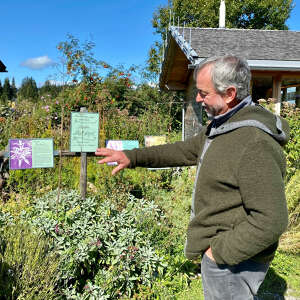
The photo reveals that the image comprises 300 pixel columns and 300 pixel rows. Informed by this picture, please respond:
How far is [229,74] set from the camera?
136 centimetres

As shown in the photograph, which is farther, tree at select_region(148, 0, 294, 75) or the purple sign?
tree at select_region(148, 0, 294, 75)

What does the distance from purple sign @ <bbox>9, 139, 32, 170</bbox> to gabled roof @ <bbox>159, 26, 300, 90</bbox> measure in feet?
11.6

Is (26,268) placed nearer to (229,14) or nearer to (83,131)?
(83,131)

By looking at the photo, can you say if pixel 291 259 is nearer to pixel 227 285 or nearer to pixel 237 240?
pixel 227 285

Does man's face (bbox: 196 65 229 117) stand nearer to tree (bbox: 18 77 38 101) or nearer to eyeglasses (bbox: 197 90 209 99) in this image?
eyeglasses (bbox: 197 90 209 99)

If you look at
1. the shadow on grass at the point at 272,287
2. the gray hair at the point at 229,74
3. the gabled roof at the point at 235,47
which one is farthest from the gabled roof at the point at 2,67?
the gray hair at the point at 229,74

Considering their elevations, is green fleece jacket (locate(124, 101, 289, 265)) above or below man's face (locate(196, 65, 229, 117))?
below

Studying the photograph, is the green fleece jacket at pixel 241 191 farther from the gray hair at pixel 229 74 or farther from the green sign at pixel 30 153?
the green sign at pixel 30 153

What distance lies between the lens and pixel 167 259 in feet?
9.73

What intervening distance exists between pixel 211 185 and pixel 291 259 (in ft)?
9.29

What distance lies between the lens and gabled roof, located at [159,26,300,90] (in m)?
5.90

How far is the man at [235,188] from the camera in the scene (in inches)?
48.4

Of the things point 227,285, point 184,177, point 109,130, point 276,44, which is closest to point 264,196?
point 227,285

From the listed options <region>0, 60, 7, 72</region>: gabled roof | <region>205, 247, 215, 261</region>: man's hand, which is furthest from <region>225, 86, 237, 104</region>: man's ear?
<region>0, 60, 7, 72</region>: gabled roof
